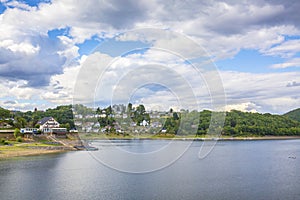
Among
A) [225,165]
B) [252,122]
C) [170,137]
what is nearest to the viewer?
[225,165]

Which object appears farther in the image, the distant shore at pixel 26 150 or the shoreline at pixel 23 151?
the distant shore at pixel 26 150

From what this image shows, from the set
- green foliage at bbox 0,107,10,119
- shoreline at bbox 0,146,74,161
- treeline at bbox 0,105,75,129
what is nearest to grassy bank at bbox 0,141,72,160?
shoreline at bbox 0,146,74,161

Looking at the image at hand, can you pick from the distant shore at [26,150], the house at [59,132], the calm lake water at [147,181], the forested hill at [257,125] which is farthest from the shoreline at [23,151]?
the forested hill at [257,125]

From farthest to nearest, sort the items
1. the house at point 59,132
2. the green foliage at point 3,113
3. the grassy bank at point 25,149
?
the house at point 59,132
the green foliage at point 3,113
the grassy bank at point 25,149

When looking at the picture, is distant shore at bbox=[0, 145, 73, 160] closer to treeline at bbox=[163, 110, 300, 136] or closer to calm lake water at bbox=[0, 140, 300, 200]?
calm lake water at bbox=[0, 140, 300, 200]

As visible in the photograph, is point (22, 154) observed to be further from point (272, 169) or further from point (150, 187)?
point (272, 169)

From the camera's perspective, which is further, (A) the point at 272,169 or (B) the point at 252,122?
(B) the point at 252,122

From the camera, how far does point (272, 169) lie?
1622 inches

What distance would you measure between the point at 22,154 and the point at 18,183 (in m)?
24.0

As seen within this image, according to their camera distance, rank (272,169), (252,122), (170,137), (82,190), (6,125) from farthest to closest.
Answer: (252,122) → (170,137) → (6,125) → (272,169) → (82,190)

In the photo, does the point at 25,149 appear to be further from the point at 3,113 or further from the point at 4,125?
the point at 3,113

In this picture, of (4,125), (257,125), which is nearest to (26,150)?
(4,125)

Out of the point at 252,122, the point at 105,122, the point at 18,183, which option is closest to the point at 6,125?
the point at 105,122

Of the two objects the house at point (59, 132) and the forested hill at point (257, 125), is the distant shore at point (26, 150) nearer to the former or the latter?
the house at point (59, 132)
